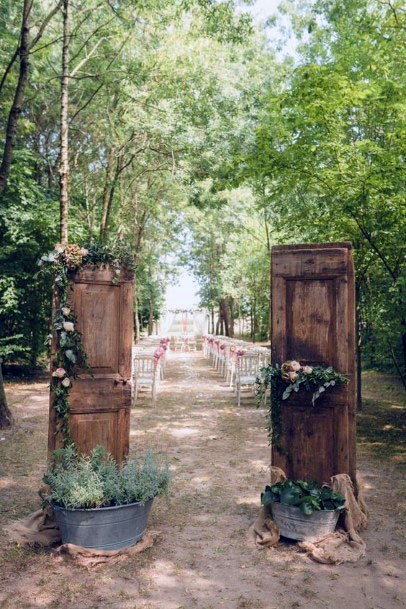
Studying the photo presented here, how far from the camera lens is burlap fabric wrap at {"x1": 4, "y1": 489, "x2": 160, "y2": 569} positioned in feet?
13.5

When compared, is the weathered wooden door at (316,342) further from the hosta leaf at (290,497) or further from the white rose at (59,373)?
the white rose at (59,373)

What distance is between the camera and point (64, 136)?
8.99m

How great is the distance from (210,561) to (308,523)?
2.93 feet

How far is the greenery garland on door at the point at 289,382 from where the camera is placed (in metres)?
4.68

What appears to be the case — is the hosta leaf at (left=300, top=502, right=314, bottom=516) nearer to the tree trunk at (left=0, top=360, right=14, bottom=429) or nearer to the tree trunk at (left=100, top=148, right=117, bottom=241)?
the tree trunk at (left=0, top=360, right=14, bottom=429)

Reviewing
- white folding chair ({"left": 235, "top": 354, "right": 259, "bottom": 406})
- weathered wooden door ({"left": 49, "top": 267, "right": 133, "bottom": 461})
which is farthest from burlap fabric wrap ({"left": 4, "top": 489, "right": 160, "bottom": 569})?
white folding chair ({"left": 235, "top": 354, "right": 259, "bottom": 406})

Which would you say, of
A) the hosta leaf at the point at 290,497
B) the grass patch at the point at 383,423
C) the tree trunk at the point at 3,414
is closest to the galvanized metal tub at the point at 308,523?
the hosta leaf at the point at 290,497

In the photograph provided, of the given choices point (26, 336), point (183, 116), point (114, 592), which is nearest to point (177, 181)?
point (183, 116)

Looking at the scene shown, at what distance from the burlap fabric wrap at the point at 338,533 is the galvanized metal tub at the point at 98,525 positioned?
3.77ft

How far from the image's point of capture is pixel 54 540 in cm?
447

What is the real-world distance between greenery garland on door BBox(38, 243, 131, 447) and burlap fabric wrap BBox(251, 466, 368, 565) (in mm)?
1884

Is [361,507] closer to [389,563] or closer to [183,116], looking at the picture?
[389,563]

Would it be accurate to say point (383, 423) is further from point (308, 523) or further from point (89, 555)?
point (89, 555)

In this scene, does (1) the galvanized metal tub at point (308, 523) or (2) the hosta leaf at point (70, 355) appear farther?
(2) the hosta leaf at point (70, 355)
